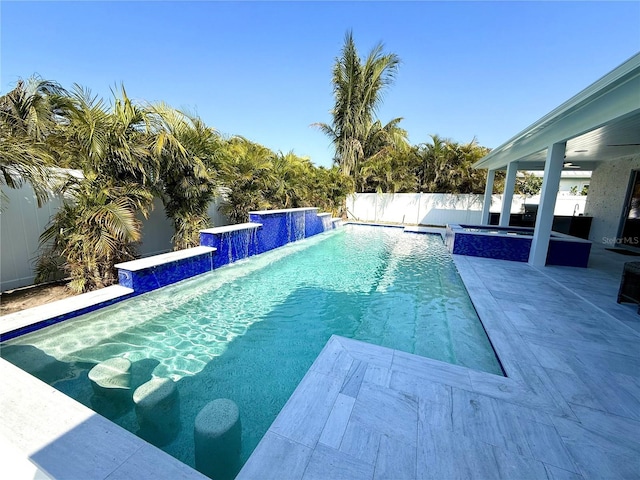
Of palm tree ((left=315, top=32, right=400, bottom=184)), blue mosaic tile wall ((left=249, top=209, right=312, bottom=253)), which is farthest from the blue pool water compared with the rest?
palm tree ((left=315, top=32, right=400, bottom=184))

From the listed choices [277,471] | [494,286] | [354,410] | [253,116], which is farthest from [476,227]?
[253,116]

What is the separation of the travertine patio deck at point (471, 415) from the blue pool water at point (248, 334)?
0.46 m

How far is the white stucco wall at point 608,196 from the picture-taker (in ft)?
31.2

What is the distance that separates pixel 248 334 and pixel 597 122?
6788mm

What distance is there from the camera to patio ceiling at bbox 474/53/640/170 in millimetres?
3727

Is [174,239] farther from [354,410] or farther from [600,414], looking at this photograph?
[600,414]

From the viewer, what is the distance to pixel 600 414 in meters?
2.15

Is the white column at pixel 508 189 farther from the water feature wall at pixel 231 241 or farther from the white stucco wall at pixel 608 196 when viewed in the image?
the water feature wall at pixel 231 241

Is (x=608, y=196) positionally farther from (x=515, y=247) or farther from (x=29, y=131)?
(x=29, y=131)

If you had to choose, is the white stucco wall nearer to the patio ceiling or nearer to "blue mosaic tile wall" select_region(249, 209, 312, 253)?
the patio ceiling

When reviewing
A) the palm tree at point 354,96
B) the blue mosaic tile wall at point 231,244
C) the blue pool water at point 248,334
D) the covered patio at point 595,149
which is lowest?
the blue pool water at point 248,334

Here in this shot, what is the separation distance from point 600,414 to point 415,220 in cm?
1505

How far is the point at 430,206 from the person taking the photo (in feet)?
52.6

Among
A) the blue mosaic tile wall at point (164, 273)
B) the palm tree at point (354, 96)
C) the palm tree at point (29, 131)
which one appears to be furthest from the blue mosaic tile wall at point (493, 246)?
the palm tree at point (354, 96)
